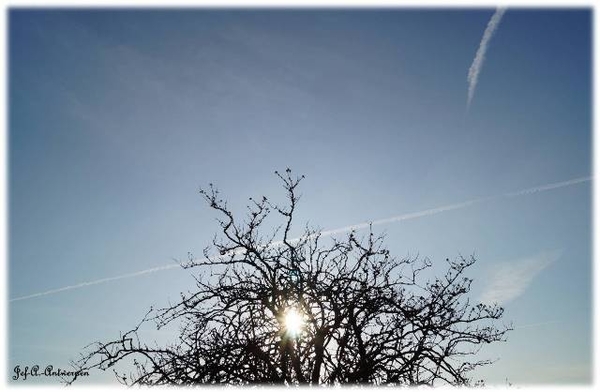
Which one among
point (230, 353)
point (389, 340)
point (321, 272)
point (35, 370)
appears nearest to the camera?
point (230, 353)

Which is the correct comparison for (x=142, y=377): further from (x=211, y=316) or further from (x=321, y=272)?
(x=321, y=272)

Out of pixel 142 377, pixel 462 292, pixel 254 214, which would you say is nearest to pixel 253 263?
pixel 254 214

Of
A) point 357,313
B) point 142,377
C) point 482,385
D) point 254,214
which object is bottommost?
point 482,385

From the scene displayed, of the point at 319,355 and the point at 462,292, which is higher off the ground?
the point at 462,292

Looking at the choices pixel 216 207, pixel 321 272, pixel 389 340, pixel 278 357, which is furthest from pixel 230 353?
pixel 216 207

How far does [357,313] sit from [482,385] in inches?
106

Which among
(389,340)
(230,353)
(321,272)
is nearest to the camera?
(230,353)

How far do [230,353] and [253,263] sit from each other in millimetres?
1812

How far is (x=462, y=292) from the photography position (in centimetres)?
801

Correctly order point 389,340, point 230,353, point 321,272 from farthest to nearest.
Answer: point 321,272 < point 389,340 < point 230,353

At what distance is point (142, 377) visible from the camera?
6473mm

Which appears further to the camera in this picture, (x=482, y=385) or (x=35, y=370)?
(x=35, y=370)

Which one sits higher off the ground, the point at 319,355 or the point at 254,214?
the point at 254,214

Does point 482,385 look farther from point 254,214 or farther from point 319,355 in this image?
point 254,214
